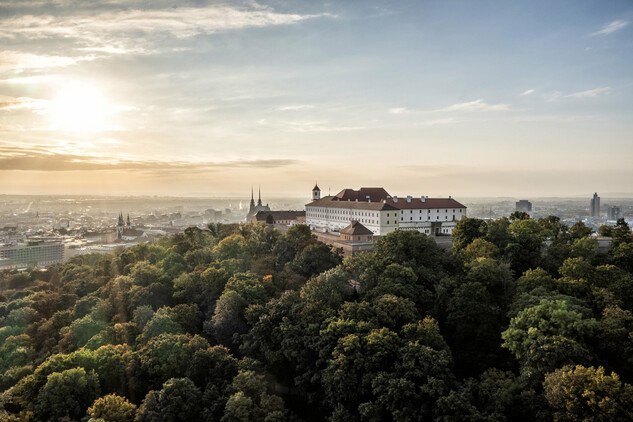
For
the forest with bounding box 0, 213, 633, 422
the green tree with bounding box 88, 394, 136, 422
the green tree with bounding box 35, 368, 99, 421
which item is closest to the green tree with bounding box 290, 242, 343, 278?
the forest with bounding box 0, 213, 633, 422

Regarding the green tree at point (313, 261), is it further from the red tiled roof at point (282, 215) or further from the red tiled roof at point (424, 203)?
the red tiled roof at point (282, 215)

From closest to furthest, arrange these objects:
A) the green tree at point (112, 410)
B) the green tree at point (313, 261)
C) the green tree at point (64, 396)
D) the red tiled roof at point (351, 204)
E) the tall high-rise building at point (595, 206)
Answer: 1. the green tree at point (112, 410)
2. the green tree at point (64, 396)
3. the green tree at point (313, 261)
4. the red tiled roof at point (351, 204)
5. the tall high-rise building at point (595, 206)

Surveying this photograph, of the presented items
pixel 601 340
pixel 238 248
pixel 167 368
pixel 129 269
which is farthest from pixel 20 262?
pixel 601 340

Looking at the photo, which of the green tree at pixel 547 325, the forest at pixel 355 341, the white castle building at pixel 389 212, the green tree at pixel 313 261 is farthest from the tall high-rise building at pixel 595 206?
the green tree at pixel 547 325

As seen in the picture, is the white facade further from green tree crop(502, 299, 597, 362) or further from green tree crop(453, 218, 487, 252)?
green tree crop(502, 299, 597, 362)

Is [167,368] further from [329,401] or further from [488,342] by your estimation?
[488,342]

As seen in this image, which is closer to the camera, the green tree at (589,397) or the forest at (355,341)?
the green tree at (589,397)
